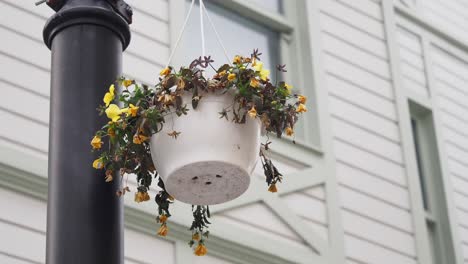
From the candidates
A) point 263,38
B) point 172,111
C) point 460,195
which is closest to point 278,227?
point 263,38

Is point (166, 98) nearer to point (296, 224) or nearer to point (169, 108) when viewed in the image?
point (169, 108)

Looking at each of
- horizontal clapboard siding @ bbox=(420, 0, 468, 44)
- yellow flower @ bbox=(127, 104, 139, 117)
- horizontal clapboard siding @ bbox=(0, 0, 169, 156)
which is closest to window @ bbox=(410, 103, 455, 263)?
horizontal clapboard siding @ bbox=(420, 0, 468, 44)

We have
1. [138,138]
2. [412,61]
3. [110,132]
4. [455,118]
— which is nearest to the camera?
[110,132]

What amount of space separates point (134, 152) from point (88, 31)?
432 mm

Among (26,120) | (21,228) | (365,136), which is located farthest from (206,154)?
(365,136)

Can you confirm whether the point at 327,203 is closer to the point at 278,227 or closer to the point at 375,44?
the point at 278,227

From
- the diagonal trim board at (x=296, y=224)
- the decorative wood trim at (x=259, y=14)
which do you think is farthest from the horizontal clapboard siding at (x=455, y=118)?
the diagonal trim board at (x=296, y=224)

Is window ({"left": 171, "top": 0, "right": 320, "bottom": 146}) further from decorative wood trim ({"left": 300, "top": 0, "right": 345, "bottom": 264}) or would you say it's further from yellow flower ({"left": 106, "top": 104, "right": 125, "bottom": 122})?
yellow flower ({"left": 106, "top": 104, "right": 125, "bottom": 122})

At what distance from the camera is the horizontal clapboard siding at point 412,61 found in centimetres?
1031

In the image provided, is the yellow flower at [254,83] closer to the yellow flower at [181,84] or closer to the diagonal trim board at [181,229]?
the yellow flower at [181,84]

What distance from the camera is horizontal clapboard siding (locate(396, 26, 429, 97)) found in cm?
1031

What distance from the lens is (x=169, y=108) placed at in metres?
3.73

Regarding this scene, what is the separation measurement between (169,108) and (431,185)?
21.8 feet

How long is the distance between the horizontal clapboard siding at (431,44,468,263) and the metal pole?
267 inches
